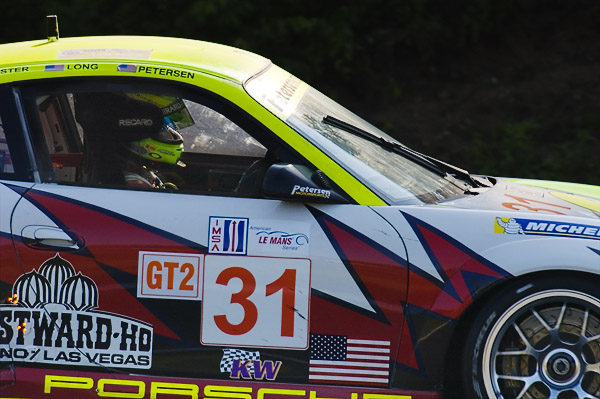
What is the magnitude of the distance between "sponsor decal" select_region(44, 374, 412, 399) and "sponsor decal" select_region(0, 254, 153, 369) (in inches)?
2.5

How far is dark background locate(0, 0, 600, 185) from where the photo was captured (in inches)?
335

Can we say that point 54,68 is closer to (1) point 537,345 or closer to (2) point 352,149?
(2) point 352,149

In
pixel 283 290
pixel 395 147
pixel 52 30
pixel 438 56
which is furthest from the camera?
pixel 438 56

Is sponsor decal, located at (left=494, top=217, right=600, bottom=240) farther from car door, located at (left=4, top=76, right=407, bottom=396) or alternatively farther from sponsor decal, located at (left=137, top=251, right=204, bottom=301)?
sponsor decal, located at (left=137, top=251, right=204, bottom=301)

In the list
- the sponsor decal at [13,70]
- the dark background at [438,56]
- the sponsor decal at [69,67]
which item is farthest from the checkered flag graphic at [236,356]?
the dark background at [438,56]

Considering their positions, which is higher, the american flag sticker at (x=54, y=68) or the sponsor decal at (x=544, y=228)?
the american flag sticker at (x=54, y=68)

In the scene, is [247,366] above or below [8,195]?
below

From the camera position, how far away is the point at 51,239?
3.73 meters

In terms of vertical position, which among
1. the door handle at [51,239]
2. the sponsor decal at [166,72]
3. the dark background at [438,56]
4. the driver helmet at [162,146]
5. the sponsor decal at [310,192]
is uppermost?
the dark background at [438,56]

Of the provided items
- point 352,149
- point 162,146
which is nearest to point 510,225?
point 352,149

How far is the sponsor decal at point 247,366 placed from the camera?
3.75 m

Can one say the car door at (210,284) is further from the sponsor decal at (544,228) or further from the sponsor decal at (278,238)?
the sponsor decal at (544,228)

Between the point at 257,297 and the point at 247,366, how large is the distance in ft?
0.93

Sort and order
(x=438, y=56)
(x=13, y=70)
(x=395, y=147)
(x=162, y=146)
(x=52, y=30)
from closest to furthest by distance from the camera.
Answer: (x=13, y=70)
(x=162, y=146)
(x=395, y=147)
(x=52, y=30)
(x=438, y=56)
